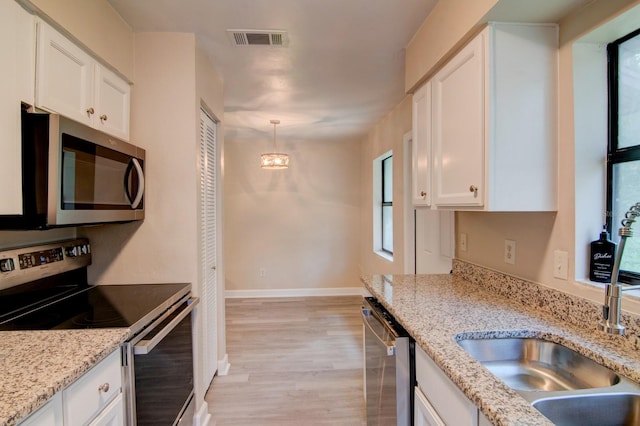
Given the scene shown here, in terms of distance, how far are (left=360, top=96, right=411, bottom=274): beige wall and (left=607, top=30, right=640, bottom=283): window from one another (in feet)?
6.18

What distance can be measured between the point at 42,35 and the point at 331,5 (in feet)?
4.15

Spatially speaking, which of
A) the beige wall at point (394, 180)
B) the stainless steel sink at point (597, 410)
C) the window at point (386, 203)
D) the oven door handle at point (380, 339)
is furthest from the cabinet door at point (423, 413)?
the window at point (386, 203)

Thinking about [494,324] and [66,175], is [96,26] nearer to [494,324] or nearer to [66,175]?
[66,175]

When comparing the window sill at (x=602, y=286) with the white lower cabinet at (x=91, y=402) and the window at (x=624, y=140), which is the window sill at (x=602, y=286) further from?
the white lower cabinet at (x=91, y=402)

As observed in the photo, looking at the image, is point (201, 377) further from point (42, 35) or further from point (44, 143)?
point (42, 35)

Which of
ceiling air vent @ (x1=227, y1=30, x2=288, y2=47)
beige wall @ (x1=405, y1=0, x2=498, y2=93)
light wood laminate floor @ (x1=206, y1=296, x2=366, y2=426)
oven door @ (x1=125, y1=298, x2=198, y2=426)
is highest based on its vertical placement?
ceiling air vent @ (x1=227, y1=30, x2=288, y2=47)

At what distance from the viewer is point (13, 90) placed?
1190 mm

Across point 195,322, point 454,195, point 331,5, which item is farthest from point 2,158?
point 454,195

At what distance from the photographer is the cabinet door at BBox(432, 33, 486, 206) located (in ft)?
4.51

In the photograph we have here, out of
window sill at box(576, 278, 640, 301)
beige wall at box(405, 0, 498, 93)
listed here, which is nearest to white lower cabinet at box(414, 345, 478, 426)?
window sill at box(576, 278, 640, 301)

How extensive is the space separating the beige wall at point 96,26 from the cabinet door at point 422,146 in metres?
1.68

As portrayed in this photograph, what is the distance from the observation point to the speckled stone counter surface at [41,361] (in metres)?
0.81

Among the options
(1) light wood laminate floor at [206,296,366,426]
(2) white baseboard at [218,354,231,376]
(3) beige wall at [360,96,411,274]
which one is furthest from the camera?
(3) beige wall at [360,96,411,274]

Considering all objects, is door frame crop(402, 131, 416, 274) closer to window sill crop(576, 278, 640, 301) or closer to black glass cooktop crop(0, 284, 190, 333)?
window sill crop(576, 278, 640, 301)
